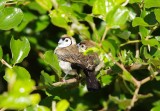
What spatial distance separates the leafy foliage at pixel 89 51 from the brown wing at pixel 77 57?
2.1 inches

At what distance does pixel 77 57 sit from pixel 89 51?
2.74 feet

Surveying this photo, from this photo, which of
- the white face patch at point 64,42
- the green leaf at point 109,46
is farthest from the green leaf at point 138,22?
the white face patch at point 64,42

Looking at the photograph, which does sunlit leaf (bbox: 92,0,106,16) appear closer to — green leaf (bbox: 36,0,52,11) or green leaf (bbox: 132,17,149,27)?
green leaf (bbox: 36,0,52,11)

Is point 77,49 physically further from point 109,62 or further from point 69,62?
point 109,62

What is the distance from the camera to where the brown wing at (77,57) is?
200 centimetres

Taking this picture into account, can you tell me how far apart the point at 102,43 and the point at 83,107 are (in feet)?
4.26

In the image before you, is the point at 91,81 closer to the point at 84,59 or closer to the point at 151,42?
the point at 84,59

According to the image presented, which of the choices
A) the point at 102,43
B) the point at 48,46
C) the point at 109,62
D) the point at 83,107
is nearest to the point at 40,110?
the point at 102,43

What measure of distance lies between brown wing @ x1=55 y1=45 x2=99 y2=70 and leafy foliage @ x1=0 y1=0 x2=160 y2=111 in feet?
0.17

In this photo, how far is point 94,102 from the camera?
8.85 feet

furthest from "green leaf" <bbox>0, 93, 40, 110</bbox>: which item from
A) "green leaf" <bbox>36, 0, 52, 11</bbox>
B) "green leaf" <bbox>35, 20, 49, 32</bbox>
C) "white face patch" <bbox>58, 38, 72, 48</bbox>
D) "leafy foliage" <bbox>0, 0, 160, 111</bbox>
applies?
"green leaf" <bbox>35, 20, 49, 32</bbox>

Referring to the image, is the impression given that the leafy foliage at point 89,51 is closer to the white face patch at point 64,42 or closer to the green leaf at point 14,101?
the green leaf at point 14,101

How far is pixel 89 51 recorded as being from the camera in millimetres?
1297

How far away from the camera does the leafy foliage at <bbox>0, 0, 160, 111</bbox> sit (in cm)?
121
